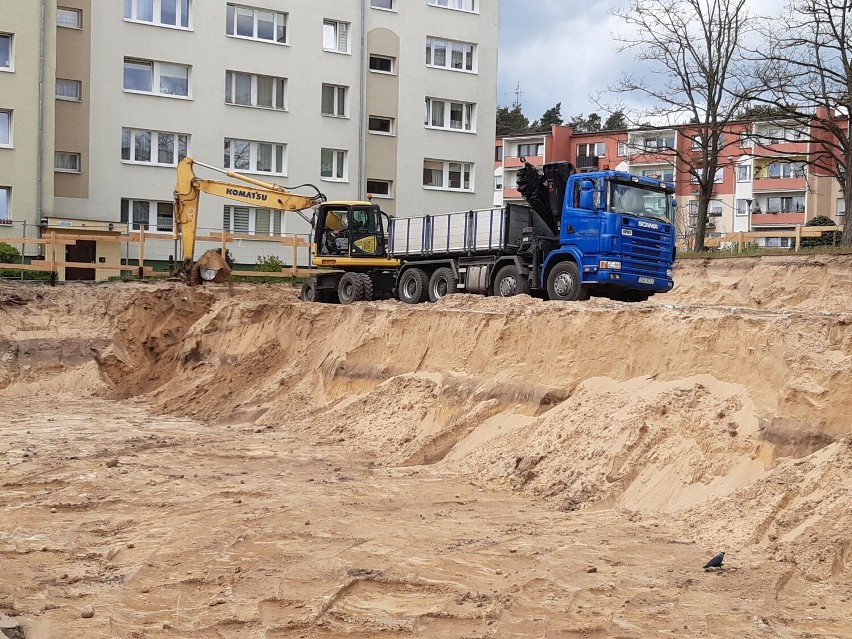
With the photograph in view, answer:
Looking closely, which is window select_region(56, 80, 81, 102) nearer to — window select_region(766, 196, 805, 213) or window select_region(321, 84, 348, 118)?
window select_region(321, 84, 348, 118)

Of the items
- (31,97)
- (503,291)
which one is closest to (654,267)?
(503,291)

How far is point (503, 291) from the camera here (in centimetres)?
2306

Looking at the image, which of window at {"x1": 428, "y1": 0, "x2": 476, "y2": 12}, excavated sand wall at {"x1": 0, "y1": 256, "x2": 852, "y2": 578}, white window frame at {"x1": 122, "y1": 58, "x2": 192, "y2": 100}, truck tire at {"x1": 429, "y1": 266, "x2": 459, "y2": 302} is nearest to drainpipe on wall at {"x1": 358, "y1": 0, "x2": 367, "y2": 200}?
window at {"x1": 428, "y1": 0, "x2": 476, "y2": 12}

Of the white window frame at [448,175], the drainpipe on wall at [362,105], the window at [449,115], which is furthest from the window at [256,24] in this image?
the white window frame at [448,175]

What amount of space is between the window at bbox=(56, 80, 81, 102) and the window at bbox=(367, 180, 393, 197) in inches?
485

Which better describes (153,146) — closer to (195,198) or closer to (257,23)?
(257,23)

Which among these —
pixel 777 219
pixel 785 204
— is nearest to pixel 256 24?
pixel 777 219

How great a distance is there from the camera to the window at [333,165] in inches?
1673

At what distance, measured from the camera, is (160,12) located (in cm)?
3866

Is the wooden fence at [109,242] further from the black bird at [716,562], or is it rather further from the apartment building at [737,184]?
the apartment building at [737,184]

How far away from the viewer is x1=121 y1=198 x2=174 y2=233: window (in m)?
38.2

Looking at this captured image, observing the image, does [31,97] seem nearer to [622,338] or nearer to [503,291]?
[503,291]

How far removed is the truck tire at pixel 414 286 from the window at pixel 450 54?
21.4 meters

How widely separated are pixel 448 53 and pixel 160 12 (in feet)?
41.8
